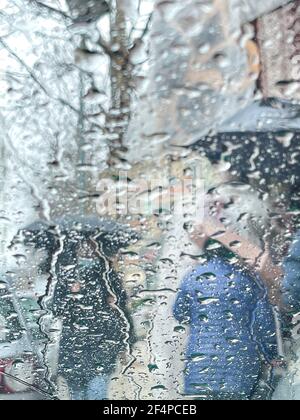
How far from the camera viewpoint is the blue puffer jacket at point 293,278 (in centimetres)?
215

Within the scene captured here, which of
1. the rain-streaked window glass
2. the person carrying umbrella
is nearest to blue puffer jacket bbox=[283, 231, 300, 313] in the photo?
the rain-streaked window glass

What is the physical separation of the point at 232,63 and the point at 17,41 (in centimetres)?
66

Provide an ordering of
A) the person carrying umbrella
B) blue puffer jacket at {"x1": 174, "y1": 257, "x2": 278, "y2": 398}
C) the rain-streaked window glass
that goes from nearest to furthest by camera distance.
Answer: the rain-streaked window glass
the person carrying umbrella
blue puffer jacket at {"x1": 174, "y1": 257, "x2": 278, "y2": 398}

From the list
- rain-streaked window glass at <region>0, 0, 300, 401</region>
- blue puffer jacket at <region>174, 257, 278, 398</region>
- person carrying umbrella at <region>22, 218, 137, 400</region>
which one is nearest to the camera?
rain-streaked window glass at <region>0, 0, 300, 401</region>

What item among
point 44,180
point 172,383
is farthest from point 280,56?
point 172,383

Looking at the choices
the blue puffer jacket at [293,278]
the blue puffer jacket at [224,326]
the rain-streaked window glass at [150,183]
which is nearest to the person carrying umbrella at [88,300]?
the rain-streaked window glass at [150,183]

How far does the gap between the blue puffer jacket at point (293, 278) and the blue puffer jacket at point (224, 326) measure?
102 mm

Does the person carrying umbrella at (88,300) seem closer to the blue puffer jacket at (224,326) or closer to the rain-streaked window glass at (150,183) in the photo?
the rain-streaked window glass at (150,183)

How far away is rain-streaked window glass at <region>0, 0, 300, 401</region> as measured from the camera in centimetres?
153

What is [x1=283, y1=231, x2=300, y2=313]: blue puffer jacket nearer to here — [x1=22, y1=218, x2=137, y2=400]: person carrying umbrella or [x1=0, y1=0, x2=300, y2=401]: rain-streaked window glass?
[x1=0, y1=0, x2=300, y2=401]: rain-streaked window glass

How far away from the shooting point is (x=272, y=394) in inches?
124

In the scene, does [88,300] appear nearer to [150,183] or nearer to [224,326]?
[224,326]

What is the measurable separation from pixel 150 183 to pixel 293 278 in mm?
841
